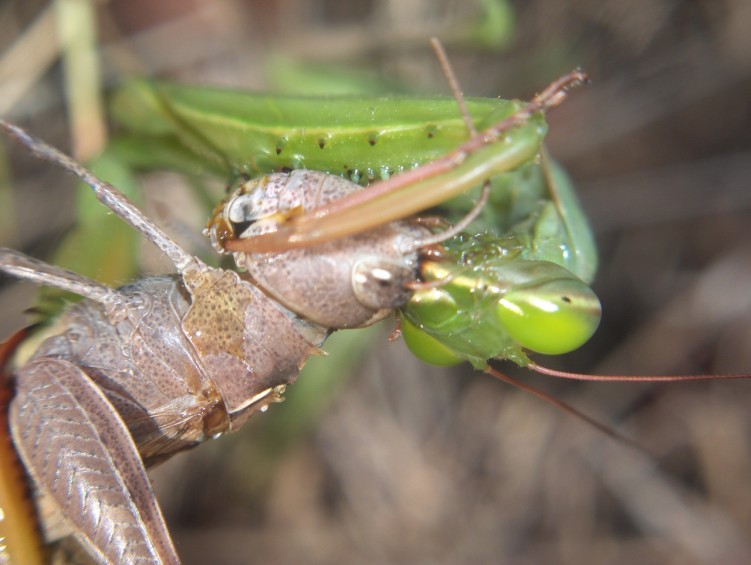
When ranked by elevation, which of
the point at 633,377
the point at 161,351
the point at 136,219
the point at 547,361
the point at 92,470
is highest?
the point at 547,361

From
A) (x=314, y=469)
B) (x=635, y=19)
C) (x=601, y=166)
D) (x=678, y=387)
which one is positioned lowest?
(x=314, y=469)

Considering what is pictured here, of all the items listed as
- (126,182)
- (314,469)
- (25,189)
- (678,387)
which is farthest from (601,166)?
(25,189)

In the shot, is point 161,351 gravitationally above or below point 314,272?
below

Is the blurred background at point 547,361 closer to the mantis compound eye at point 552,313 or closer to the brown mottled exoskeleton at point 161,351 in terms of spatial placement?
the brown mottled exoskeleton at point 161,351

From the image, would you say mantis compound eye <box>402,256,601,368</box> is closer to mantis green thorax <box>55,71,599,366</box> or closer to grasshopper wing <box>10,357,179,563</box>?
mantis green thorax <box>55,71,599,366</box>

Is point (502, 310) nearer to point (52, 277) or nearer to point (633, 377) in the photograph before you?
point (633, 377)

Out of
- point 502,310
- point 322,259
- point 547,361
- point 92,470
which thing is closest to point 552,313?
point 502,310

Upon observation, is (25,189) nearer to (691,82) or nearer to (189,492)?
(189,492)

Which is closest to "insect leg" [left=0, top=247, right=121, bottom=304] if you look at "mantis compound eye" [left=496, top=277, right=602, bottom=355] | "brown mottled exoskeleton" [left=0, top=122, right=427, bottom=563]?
"brown mottled exoskeleton" [left=0, top=122, right=427, bottom=563]

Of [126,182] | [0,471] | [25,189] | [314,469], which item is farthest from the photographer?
[314,469]
